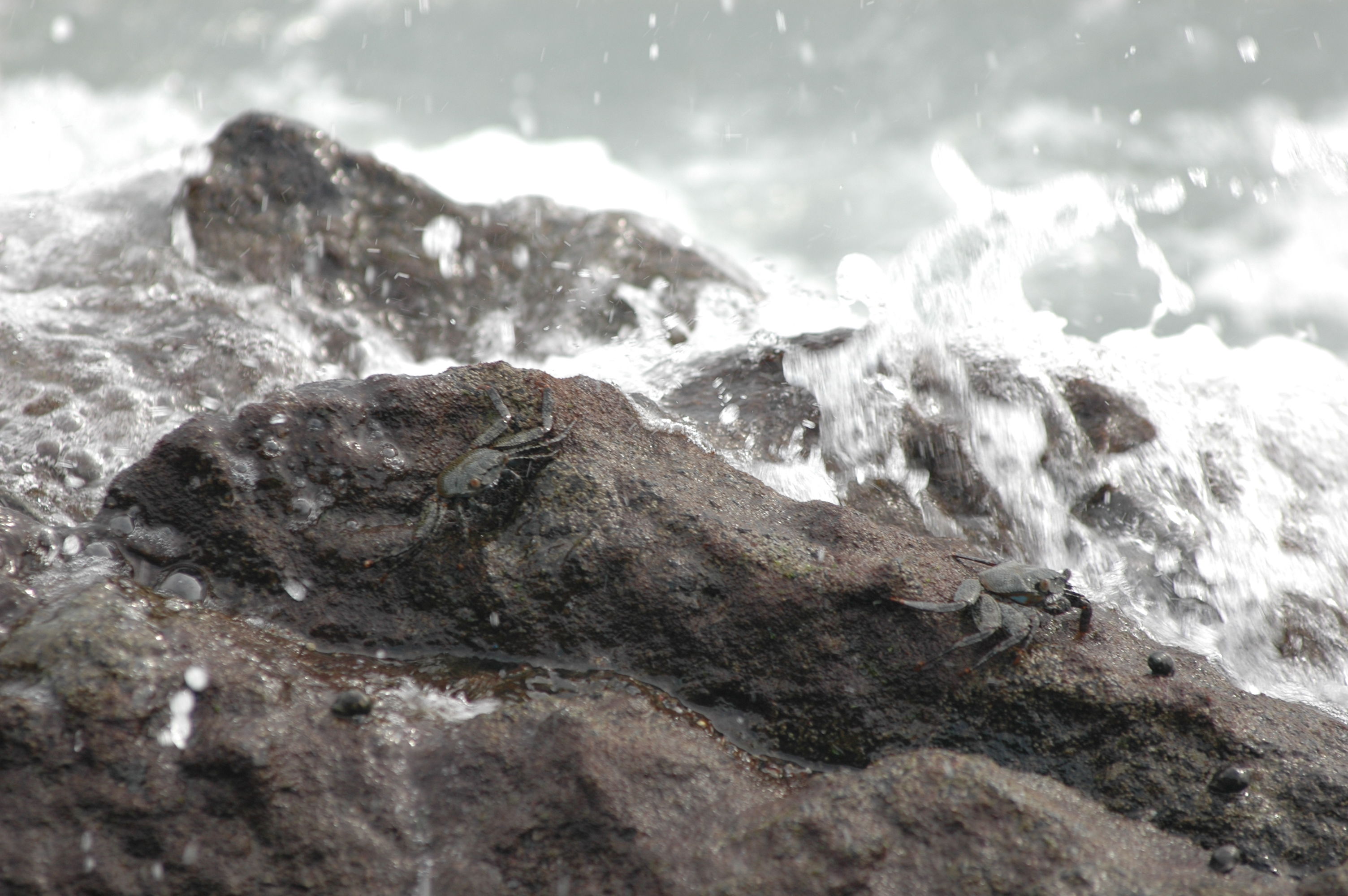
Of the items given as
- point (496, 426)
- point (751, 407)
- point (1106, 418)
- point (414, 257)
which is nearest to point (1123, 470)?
point (1106, 418)

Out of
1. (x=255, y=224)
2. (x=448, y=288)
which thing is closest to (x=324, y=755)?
(x=448, y=288)

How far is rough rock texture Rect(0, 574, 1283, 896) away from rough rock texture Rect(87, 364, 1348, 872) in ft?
0.90

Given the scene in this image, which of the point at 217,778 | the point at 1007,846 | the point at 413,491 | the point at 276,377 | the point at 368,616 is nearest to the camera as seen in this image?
the point at 1007,846

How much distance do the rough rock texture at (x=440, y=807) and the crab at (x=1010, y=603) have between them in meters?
0.43

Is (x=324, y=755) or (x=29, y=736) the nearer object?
(x=29, y=736)

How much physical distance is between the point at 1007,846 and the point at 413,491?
2.12 meters

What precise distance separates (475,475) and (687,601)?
2.66 ft

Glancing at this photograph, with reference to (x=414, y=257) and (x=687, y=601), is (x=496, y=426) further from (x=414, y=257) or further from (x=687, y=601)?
(x=414, y=257)

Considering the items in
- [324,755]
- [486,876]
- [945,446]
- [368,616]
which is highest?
[945,446]

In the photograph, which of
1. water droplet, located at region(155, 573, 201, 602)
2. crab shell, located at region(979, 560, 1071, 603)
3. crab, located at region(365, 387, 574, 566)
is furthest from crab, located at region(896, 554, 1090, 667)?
water droplet, located at region(155, 573, 201, 602)

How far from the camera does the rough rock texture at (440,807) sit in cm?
188

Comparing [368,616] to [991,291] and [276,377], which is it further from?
[991,291]

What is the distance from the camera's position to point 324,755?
6.89 feet

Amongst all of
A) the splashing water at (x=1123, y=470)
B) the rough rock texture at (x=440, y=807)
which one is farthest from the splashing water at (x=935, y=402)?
the rough rock texture at (x=440, y=807)
